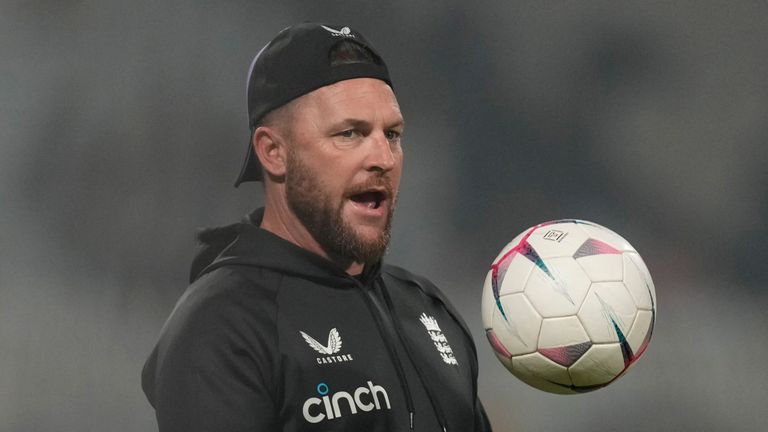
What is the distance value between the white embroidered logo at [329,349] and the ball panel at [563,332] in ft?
1.55

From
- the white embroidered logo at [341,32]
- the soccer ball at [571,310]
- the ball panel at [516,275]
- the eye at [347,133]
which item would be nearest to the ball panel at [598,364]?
the soccer ball at [571,310]

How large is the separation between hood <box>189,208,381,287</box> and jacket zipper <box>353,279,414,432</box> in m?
0.04

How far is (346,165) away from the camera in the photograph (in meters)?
2.07

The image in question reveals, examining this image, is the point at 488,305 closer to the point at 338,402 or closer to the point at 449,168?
the point at 338,402

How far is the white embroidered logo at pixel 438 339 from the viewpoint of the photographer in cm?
222

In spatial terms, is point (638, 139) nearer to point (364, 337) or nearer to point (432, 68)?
point (432, 68)

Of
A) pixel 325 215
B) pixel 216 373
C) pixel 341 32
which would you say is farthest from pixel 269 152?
pixel 216 373

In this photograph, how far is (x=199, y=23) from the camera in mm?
5020

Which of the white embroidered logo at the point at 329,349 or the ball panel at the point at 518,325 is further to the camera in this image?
the ball panel at the point at 518,325

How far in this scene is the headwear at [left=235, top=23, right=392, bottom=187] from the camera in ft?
6.82

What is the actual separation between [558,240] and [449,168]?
2713 mm

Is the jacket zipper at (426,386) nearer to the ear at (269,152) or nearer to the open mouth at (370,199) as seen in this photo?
the open mouth at (370,199)

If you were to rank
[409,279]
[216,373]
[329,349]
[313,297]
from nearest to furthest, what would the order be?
[216,373] → [329,349] → [313,297] → [409,279]

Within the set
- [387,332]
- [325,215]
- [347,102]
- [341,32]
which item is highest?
[341,32]
